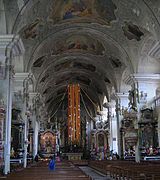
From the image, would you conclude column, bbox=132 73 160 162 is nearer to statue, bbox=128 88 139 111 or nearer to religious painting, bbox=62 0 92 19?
statue, bbox=128 88 139 111

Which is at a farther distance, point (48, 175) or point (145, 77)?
point (145, 77)

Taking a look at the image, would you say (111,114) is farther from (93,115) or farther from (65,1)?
(65,1)

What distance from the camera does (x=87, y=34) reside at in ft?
70.6

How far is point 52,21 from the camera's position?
61.2 ft

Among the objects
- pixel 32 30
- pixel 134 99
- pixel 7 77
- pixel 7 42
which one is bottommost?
pixel 134 99

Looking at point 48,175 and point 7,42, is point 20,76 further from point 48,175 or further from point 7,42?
point 48,175

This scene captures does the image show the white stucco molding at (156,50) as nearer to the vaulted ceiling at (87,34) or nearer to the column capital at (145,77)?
the vaulted ceiling at (87,34)

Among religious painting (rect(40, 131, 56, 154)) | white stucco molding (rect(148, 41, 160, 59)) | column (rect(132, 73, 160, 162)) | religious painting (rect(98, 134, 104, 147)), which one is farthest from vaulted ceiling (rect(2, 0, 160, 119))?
religious painting (rect(98, 134, 104, 147))

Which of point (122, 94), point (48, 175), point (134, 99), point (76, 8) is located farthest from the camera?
point (122, 94)

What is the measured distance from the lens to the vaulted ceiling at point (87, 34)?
15.1 metres

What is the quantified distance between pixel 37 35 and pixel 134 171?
1144cm

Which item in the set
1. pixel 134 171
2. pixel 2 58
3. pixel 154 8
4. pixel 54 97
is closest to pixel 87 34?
pixel 154 8

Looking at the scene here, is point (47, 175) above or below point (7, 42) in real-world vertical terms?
below

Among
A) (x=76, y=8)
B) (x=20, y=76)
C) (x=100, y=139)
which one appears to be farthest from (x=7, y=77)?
(x=100, y=139)
